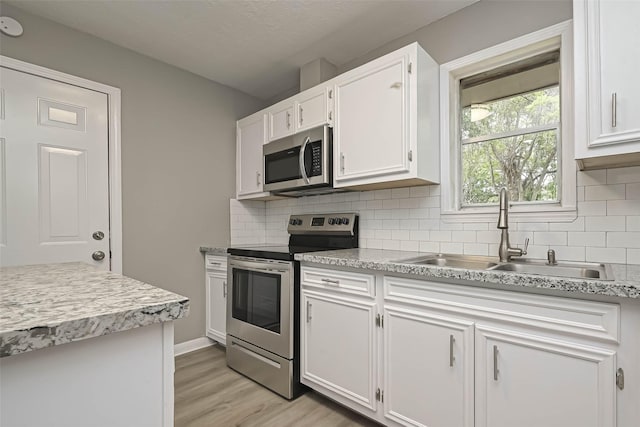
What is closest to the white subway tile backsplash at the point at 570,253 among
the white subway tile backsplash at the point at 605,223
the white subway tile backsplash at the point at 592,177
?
the white subway tile backsplash at the point at 605,223

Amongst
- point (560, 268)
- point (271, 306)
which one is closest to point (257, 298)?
point (271, 306)

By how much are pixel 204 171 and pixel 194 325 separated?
1.39 metres

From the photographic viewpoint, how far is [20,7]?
2.07 m

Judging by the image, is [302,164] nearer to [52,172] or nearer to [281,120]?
[281,120]

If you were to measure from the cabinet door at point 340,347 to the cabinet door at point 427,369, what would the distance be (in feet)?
0.36

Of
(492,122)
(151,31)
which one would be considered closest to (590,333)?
(492,122)

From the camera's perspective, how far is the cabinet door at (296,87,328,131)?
7.91 feet

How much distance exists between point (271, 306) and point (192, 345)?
3.69ft

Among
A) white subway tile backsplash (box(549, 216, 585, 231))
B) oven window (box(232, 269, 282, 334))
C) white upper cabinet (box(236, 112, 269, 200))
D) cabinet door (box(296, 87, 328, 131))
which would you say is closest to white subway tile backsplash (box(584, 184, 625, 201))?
white subway tile backsplash (box(549, 216, 585, 231))

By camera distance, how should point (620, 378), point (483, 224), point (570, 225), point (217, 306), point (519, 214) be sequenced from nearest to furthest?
1. point (620, 378)
2. point (570, 225)
3. point (519, 214)
4. point (483, 224)
5. point (217, 306)

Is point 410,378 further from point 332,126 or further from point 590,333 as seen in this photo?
→ point 332,126

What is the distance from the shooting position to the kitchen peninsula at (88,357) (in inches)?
21.7

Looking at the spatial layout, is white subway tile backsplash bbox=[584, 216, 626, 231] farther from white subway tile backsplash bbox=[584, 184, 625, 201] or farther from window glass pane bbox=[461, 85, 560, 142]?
window glass pane bbox=[461, 85, 560, 142]

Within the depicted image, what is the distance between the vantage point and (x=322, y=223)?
9.05 ft
